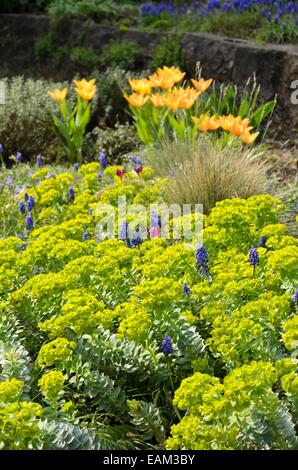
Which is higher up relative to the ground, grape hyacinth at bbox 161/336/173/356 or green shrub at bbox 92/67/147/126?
grape hyacinth at bbox 161/336/173/356

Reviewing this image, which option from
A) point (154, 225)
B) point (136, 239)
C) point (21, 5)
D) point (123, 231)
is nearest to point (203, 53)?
point (21, 5)

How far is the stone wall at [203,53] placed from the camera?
780 cm

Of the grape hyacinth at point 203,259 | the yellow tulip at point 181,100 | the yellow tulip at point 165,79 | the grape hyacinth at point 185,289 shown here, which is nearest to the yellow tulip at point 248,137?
the yellow tulip at point 181,100

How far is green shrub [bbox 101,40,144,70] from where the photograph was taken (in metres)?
9.10

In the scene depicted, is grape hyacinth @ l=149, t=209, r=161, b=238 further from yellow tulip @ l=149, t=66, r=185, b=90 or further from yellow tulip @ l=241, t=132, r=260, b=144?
yellow tulip @ l=149, t=66, r=185, b=90

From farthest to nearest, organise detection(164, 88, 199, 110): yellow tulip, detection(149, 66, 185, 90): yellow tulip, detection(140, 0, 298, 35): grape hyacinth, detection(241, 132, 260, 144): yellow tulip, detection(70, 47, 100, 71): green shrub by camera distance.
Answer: detection(70, 47, 100, 71): green shrub
detection(140, 0, 298, 35): grape hyacinth
detection(149, 66, 185, 90): yellow tulip
detection(164, 88, 199, 110): yellow tulip
detection(241, 132, 260, 144): yellow tulip

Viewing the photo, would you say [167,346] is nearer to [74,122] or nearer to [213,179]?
[213,179]

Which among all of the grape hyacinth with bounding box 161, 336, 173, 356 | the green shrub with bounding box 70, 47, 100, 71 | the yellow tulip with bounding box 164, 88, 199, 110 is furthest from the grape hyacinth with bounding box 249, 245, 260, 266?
the green shrub with bounding box 70, 47, 100, 71

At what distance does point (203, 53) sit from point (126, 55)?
106cm

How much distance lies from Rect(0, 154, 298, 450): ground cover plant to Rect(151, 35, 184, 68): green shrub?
4940 mm

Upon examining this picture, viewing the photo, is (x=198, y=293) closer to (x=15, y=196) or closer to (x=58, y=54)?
(x=15, y=196)

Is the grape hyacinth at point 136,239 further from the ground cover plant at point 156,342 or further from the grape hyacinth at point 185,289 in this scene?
the grape hyacinth at point 185,289

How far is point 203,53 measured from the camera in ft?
28.0

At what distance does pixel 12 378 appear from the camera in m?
2.97
